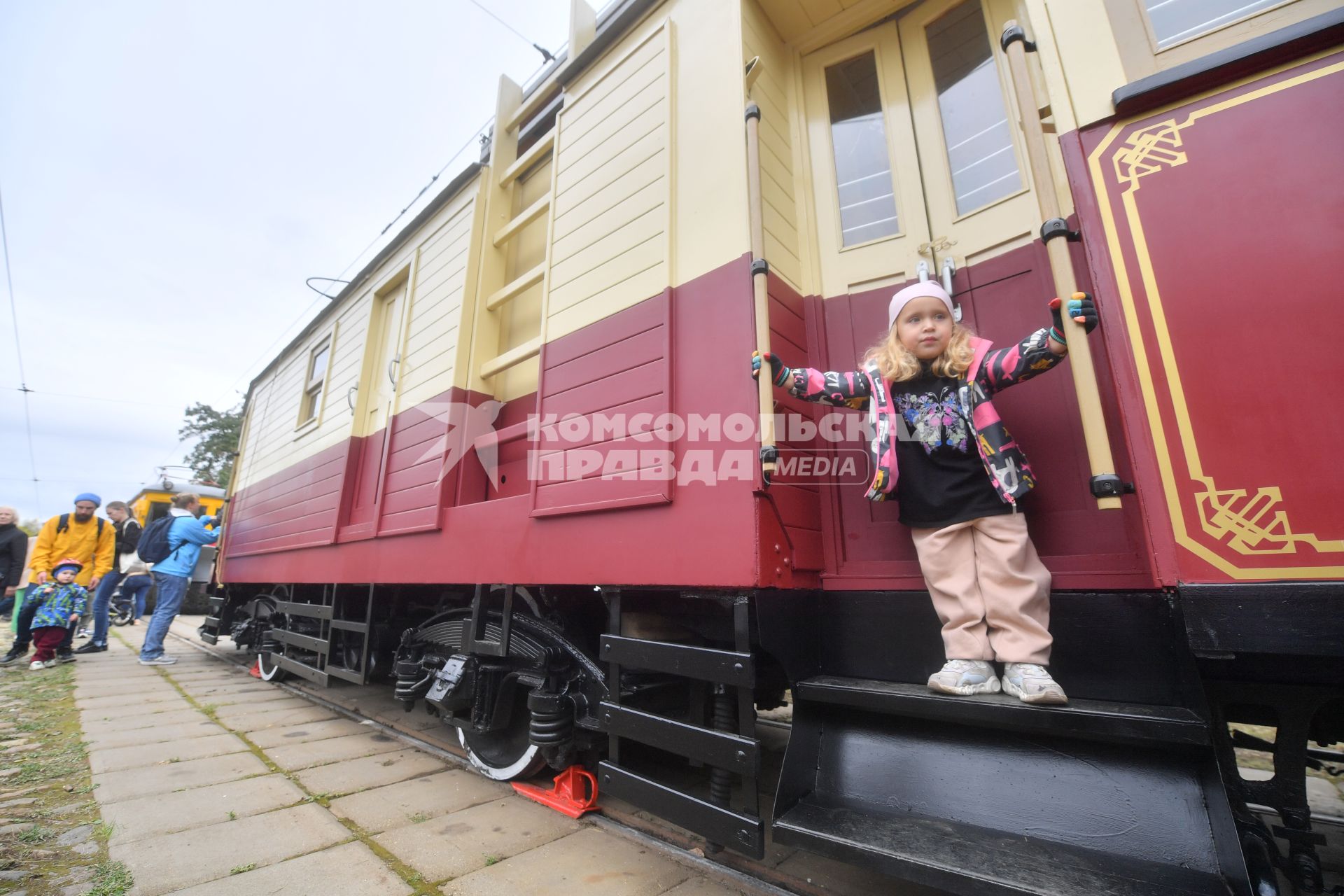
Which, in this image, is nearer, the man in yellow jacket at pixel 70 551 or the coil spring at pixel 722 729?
the coil spring at pixel 722 729

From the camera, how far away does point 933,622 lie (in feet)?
5.22

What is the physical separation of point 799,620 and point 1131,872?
86cm

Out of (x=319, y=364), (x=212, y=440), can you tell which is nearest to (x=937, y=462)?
(x=319, y=364)

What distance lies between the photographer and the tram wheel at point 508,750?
2.42 meters

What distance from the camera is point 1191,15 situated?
136 centimetres

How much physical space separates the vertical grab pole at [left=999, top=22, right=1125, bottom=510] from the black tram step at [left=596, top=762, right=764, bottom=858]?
3.88 ft

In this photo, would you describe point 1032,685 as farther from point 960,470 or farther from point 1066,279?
point 1066,279

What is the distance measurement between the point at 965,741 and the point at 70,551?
7758 mm

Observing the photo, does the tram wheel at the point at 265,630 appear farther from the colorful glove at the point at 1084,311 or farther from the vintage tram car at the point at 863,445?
the colorful glove at the point at 1084,311

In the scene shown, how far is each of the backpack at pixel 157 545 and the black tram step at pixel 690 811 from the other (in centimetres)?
675

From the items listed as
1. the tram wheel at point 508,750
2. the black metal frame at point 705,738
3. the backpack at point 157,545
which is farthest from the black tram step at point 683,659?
the backpack at point 157,545

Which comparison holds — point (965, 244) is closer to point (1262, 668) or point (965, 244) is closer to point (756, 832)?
point (1262, 668)

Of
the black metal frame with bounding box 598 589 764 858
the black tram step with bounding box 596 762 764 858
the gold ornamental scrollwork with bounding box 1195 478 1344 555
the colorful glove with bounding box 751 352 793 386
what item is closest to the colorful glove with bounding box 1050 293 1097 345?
the gold ornamental scrollwork with bounding box 1195 478 1344 555

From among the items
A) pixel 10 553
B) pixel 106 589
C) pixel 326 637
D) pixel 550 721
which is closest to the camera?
pixel 550 721
